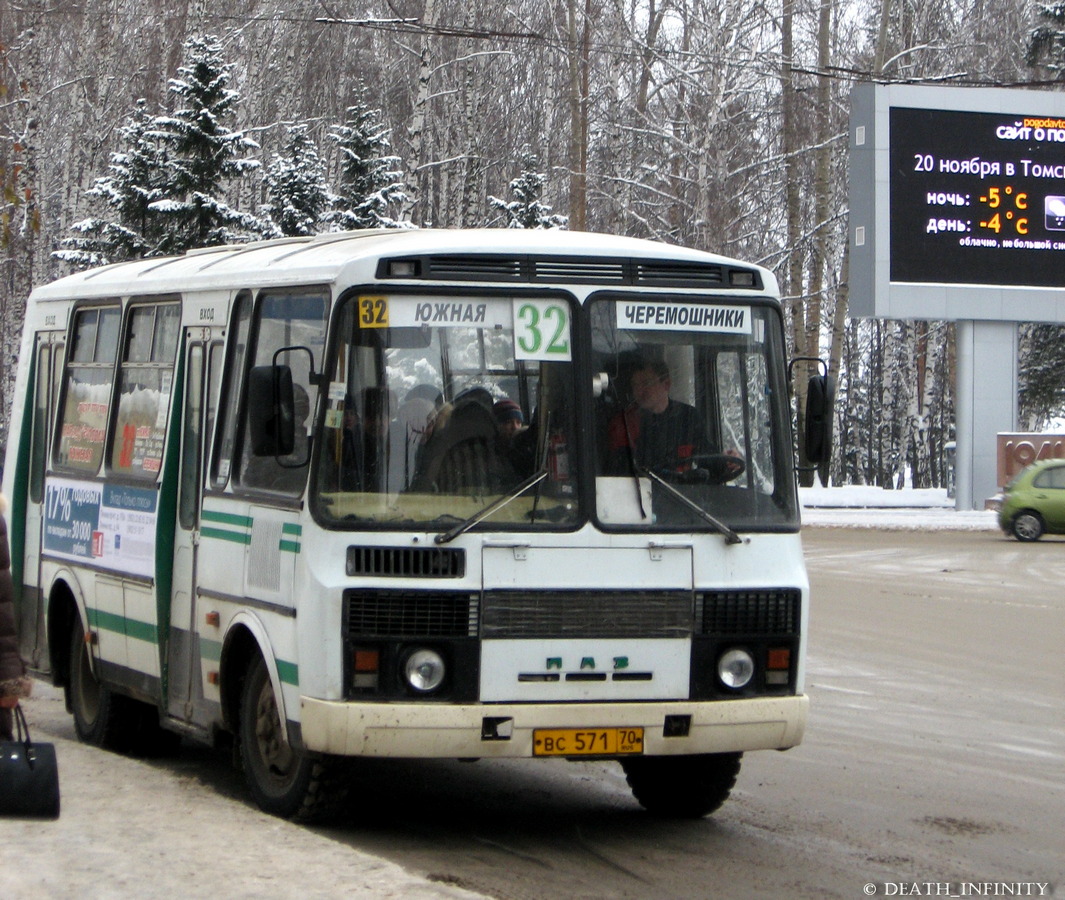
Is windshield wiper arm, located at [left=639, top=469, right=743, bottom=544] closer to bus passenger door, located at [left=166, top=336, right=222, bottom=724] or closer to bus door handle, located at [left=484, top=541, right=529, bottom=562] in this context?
bus door handle, located at [left=484, top=541, right=529, bottom=562]

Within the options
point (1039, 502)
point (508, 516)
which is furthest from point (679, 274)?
point (1039, 502)

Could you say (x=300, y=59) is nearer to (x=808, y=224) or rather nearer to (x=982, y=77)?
(x=808, y=224)

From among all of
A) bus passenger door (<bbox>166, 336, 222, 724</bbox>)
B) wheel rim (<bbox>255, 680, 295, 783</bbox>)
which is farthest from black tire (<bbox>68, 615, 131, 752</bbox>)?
wheel rim (<bbox>255, 680, 295, 783</bbox>)

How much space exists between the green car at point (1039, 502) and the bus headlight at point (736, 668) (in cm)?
2300

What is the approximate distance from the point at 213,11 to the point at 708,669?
46.0 meters

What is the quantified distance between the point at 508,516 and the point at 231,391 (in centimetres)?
183

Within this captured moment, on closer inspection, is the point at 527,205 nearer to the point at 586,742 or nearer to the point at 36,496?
the point at 36,496

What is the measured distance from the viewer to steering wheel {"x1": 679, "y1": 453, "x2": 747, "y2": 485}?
7.56m

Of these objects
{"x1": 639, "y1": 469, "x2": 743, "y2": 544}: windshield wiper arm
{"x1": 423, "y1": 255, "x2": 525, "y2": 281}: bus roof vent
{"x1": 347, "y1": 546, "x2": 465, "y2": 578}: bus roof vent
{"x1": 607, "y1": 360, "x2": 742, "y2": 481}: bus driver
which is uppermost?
{"x1": 423, "y1": 255, "x2": 525, "y2": 281}: bus roof vent

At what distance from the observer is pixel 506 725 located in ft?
23.4

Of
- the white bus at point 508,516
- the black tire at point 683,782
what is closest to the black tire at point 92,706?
the white bus at point 508,516

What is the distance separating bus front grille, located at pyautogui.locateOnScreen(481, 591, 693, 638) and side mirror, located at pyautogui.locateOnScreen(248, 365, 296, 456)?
104 centimetres

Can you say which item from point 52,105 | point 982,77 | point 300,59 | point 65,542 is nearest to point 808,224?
Answer: point 982,77

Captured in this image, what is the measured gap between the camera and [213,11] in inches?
1982
